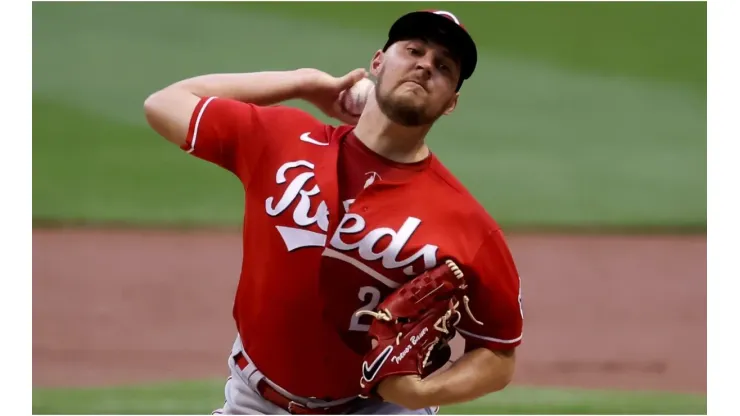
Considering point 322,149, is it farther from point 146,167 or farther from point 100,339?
point 146,167

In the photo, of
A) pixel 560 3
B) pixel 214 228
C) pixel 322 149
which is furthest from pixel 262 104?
pixel 560 3

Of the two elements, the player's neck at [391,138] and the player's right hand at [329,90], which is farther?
the player's right hand at [329,90]

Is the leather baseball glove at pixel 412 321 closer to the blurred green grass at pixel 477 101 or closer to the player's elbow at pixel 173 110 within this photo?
the player's elbow at pixel 173 110

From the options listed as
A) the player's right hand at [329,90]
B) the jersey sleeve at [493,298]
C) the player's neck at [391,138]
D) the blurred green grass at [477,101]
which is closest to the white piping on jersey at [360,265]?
the jersey sleeve at [493,298]

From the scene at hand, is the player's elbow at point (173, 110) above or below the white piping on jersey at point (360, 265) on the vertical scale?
above

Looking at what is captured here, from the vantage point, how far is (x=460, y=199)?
2.83 meters

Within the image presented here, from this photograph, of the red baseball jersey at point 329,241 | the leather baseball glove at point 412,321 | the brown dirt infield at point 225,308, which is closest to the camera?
the leather baseball glove at point 412,321

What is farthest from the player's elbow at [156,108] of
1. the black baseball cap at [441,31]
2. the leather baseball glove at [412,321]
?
the leather baseball glove at [412,321]

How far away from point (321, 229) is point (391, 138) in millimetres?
355

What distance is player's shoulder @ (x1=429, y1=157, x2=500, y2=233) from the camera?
2.79 metres

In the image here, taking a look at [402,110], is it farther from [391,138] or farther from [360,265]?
[360,265]

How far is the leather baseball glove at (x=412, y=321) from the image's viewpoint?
2.64m

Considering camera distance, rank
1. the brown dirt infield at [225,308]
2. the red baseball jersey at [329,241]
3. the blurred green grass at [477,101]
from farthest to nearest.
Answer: the blurred green grass at [477,101] < the brown dirt infield at [225,308] < the red baseball jersey at [329,241]

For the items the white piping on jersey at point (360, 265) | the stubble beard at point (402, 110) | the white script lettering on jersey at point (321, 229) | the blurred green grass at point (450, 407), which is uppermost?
the stubble beard at point (402, 110)
